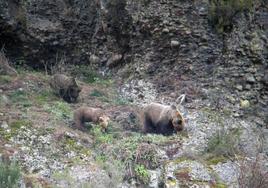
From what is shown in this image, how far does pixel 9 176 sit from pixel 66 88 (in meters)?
5.09

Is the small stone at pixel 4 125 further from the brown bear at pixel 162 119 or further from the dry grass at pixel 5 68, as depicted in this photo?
the dry grass at pixel 5 68

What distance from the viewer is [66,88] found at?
46.2 feet

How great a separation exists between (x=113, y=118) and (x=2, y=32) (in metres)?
5.15

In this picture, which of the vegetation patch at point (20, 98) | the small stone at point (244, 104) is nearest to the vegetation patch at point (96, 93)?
the vegetation patch at point (20, 98)

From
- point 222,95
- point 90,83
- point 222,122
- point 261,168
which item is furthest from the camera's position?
point 90,83

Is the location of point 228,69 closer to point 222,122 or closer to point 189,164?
point 222,122

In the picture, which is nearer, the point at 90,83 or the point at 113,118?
the point at 113,118

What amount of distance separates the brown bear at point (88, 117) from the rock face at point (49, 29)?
4.23 metres

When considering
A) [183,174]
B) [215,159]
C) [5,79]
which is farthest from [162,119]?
[5,79]

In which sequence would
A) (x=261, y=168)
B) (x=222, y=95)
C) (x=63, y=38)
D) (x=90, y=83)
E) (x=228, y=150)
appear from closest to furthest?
(x=261, y=168) → (x=228, y=150) → (x=222, y=95) → (x=90, y=83) → (x=63, y=38)

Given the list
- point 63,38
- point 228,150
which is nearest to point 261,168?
point 228,150

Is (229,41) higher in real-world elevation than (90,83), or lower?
higher

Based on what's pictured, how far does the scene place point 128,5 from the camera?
1633 cm

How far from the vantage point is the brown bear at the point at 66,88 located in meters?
14.1
